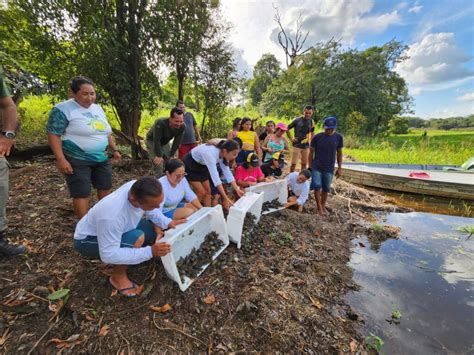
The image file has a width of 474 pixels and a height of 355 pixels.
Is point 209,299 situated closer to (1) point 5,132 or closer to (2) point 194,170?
(2) point 194,170

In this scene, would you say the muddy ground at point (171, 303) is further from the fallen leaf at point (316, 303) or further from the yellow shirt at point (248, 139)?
the yellow shirt at point (248, 139)

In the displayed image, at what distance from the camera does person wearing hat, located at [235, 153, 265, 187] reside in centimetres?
391

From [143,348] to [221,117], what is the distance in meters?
7.46

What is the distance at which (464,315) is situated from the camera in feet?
7.75

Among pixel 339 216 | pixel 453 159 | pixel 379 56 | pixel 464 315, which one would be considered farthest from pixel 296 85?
pixel 464 315

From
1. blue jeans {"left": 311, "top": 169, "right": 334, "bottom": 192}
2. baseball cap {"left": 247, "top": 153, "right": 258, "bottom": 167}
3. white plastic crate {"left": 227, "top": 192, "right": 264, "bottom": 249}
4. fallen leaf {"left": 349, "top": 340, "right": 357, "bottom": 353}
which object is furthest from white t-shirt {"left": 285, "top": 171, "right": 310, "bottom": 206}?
fallen leaf {"left": 349, "top": 340, "right": 357, "bottom": 353}

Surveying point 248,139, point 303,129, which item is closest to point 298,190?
point 248,139

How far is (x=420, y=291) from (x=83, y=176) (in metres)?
3.97

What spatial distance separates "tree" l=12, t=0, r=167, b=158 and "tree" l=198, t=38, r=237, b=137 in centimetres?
239

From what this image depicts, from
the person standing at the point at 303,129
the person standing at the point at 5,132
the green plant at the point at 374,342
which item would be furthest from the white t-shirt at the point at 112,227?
the person standing at the point at 303,129

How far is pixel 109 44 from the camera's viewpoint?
3.76 meters

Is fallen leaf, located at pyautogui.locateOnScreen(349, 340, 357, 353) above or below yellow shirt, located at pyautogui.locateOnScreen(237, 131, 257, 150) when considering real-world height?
below

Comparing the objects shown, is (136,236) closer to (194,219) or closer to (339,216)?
(194,219)

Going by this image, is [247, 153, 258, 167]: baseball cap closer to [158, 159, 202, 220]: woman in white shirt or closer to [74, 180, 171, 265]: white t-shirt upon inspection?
[158, 159, 202, 220]: woman in white shirt
